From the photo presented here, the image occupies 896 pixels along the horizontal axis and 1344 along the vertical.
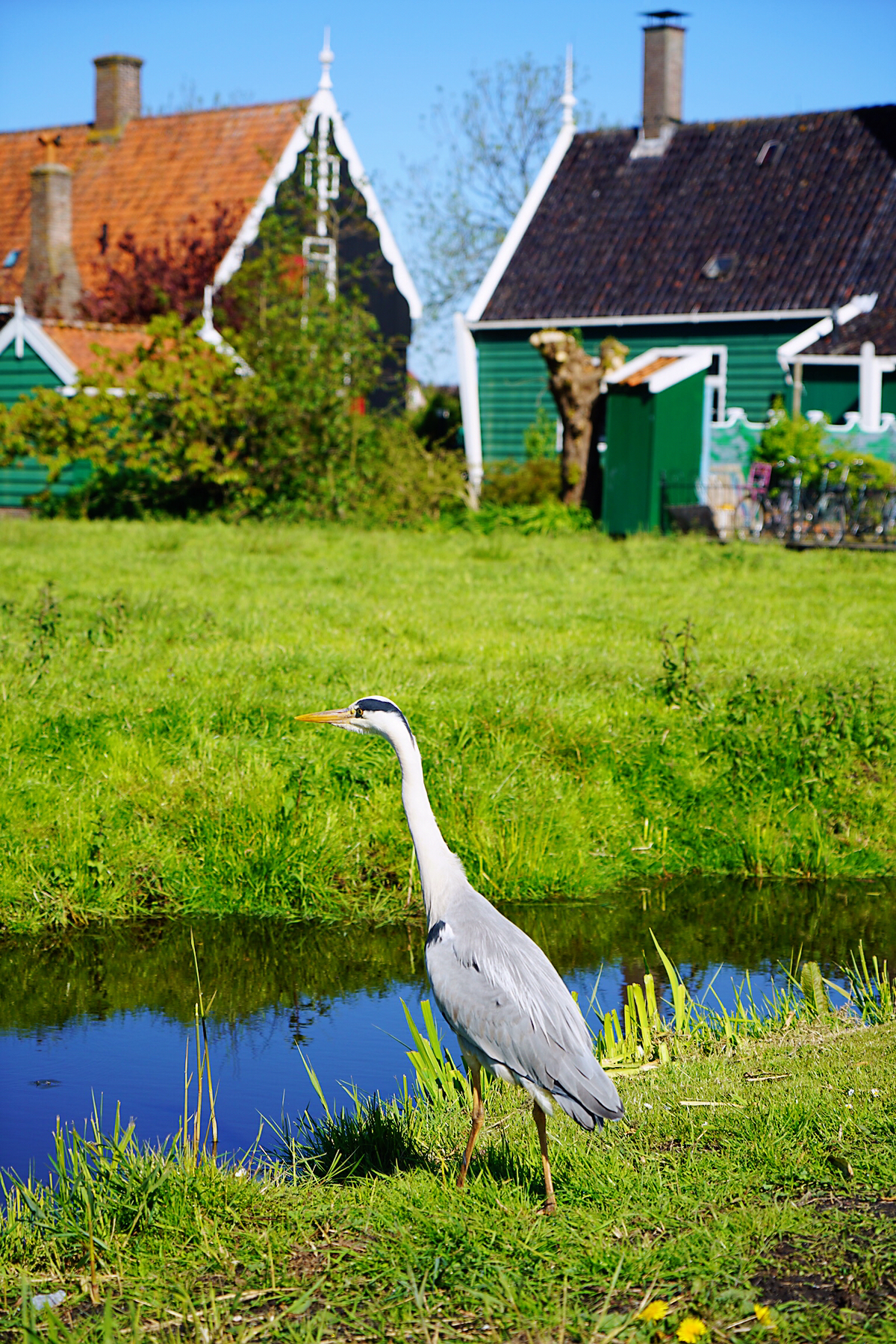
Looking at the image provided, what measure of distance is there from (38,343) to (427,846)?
21.8 metres

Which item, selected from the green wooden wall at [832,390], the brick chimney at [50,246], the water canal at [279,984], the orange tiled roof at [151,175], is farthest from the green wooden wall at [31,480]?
the water canal at [279,984]

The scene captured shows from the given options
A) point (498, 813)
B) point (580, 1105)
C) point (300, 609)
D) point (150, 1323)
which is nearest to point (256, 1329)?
point (150, 1323)

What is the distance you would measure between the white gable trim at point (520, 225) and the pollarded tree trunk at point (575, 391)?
20.5 ft

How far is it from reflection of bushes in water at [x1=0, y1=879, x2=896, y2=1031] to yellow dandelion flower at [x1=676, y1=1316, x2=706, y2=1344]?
3.35 metres

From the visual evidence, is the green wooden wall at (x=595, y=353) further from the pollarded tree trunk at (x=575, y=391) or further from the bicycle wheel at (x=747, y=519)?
the pollarded tree trunk at (x=575, y=391)

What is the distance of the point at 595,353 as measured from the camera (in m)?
26.7

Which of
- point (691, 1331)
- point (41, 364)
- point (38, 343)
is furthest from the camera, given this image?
point (41, 364)

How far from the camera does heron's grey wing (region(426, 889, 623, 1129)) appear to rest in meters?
3.85

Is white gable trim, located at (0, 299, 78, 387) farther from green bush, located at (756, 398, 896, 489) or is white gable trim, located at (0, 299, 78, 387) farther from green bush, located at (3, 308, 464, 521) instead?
green bush, located at (756, 398, 896, 489)

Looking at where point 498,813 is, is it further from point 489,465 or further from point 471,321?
point 471,321

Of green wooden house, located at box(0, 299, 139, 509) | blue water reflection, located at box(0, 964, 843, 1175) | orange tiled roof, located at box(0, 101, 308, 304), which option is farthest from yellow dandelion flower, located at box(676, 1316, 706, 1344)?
orange tiled roof, located at box(0, 101, 308, 304)

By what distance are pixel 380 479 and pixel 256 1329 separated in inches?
749

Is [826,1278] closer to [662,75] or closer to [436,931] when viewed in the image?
[436,931]

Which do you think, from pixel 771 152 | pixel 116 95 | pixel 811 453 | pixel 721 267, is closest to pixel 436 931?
pixel 811 453
